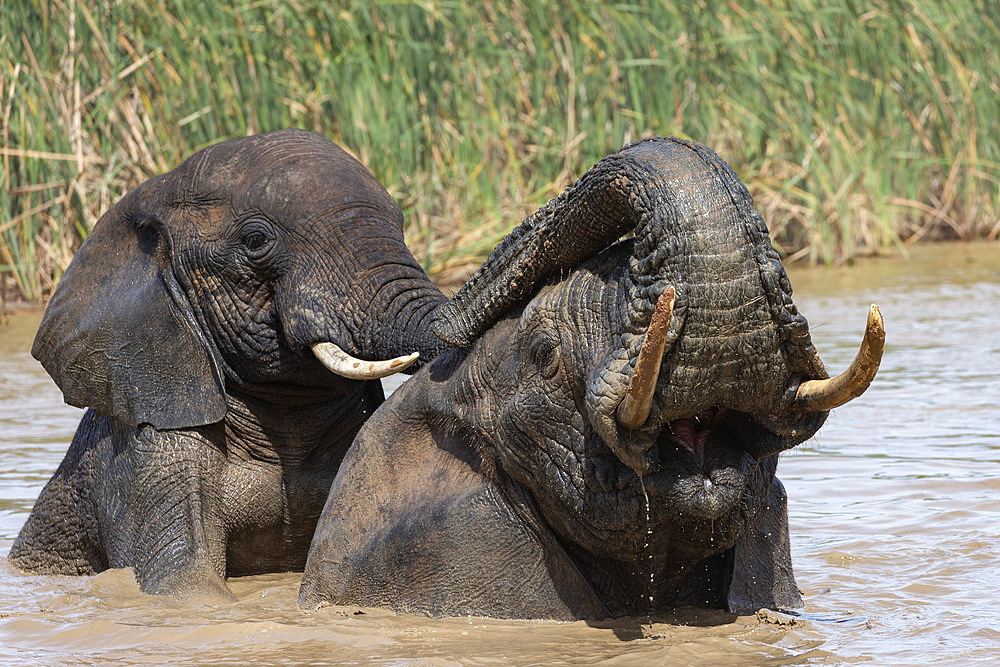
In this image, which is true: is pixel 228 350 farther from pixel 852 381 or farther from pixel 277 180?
pixel 852 381

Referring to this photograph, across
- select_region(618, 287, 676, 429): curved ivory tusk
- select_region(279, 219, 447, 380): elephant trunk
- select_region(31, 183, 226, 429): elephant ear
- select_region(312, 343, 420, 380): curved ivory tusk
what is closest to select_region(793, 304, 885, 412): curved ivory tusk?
select_region(618, 287, 676, 429): curved ivory tusk

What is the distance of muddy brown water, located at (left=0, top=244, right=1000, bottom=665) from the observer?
142 inches

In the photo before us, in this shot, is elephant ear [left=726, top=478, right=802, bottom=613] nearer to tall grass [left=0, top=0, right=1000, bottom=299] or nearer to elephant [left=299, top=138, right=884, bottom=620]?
elephant [left=299, top=138, right=884, bottom=620]

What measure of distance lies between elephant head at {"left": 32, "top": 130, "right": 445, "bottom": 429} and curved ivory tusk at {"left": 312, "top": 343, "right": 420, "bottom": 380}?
3cm

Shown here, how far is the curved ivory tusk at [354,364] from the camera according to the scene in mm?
4258

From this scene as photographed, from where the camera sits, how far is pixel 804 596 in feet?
14.2

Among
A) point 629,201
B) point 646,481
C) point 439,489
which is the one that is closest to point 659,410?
point 646,481

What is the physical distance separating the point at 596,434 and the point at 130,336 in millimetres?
2242

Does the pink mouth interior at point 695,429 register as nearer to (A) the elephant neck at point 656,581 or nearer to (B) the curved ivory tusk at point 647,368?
(B) the curved ivory tusk at point 647,368

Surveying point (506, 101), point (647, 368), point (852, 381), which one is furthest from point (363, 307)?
point (506, 101)

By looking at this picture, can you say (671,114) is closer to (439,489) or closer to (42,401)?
(42,401)

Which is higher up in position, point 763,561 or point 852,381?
point 852,381

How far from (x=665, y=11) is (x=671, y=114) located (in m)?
0.89

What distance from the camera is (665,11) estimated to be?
42.0 feet
